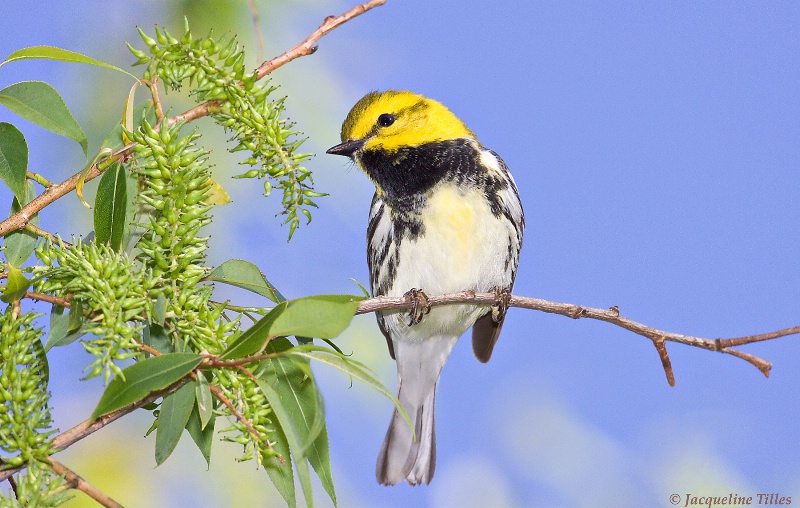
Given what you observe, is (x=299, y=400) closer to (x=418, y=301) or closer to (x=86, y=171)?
(x=86, y=171)

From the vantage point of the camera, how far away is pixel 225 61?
1078 mm

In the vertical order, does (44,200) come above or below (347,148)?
below

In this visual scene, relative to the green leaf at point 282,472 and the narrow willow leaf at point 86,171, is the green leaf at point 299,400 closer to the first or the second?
the green leaf at point 282,472

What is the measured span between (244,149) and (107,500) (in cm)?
46

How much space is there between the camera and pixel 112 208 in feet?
3.60

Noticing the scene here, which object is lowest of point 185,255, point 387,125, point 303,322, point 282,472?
point 282,472

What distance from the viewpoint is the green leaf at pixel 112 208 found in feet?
3.59

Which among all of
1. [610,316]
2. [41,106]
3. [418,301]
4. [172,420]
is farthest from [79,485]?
[418,301]

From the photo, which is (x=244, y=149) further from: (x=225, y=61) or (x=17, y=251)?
(x=17, y=251)

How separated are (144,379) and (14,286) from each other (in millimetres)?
216

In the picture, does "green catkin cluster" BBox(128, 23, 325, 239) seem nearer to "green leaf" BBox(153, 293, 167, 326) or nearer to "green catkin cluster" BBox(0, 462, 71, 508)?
"green leaf" BBox(153, 293, 167, 326)

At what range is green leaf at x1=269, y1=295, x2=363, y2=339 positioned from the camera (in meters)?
0.95

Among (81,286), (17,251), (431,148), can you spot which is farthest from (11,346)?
(431,148)

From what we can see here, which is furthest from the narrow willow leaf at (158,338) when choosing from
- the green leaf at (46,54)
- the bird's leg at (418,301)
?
the bird's leg at (418,301)
